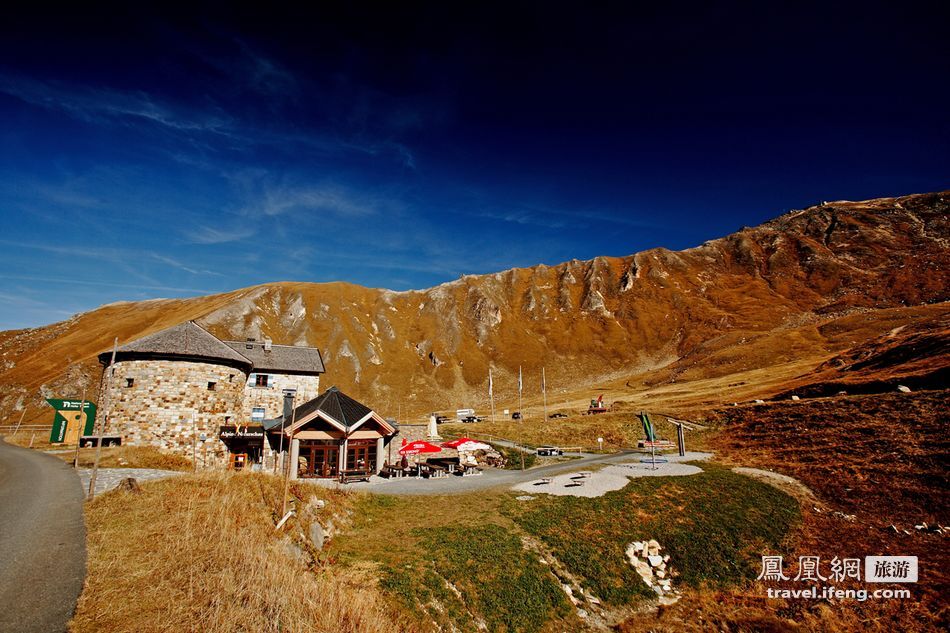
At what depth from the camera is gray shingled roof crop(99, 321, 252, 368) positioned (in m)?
31.3

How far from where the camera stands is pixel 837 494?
2444 centimetres

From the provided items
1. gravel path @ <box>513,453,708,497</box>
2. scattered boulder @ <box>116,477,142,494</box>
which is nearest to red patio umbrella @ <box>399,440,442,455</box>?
gravel path @ <box>513,453,708,497</box>

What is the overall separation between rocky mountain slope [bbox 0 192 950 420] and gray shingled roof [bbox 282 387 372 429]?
226 ft

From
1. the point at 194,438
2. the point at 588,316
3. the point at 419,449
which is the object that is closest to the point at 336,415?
the point at 419,449

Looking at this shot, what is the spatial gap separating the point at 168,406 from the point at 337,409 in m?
12.0

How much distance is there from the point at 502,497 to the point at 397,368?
101059mm

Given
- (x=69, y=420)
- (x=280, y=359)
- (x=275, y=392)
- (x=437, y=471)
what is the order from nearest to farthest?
(x=437, y=471) → (x=69, y=420) → (x=275, y=392) → (x=280, y=359)

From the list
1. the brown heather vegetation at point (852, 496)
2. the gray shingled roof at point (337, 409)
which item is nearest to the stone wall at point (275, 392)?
the gray shingled roof at point (337, 409)

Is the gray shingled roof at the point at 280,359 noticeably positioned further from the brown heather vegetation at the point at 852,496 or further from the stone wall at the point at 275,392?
the brown heather vegetation at the point at 852,496

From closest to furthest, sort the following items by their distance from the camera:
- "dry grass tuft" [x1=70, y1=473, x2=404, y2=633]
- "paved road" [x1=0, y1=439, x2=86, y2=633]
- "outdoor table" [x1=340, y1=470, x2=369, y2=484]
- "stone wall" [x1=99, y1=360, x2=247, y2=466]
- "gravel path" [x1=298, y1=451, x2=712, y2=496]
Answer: "paved road" [x1=0, y1=439, x2=86, y2=633] → "dry grass tuft" [x1=70, y1=473, x2=404, y2=633] → "gravel path" [x1=298, y1=451, x2=712, y2=496] → "outdoor table" [x1=340, y1=470, x2=369, y2=484] → "stone wall" [x1=99, y1=360, x2=247, y2=466]

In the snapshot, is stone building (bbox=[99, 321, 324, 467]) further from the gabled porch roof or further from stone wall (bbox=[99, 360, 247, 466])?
the gabled porch roof

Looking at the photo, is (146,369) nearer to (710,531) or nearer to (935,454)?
(710,531)

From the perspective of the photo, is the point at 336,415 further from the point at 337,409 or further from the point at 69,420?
the point at 69,420

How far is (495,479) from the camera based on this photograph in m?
29.3
